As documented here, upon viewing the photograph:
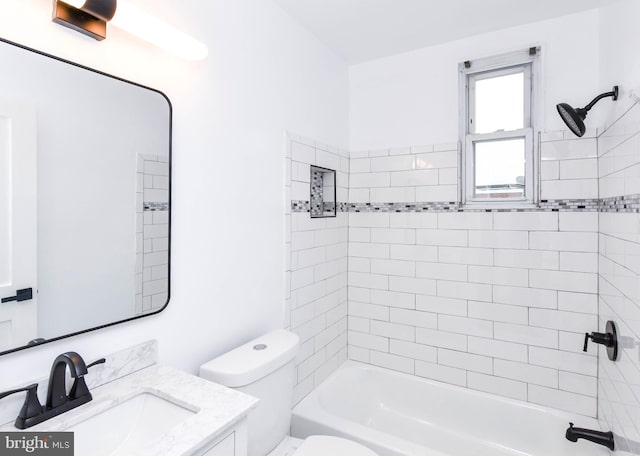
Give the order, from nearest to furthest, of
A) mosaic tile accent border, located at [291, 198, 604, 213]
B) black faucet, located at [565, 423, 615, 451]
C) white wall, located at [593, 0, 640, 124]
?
white wall, located at [593, 0, 640, 124] < black faucet, located at [565, 423, 615, 451] < mosaic tile accent border, located at [291, 198, 604, 213]

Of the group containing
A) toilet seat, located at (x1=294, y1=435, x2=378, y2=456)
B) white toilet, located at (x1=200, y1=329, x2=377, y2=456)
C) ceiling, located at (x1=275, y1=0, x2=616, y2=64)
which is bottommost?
toilet seat, located at (x1=294, y1=435, x2=378, y2=456)

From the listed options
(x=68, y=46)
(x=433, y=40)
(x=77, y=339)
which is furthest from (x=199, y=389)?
(x=433, y=40)

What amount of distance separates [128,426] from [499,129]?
97.7 inches

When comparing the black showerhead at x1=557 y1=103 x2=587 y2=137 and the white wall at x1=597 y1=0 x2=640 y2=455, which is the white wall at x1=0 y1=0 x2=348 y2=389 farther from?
the white wall at x1=597 y1=0 x2=640 y2=455

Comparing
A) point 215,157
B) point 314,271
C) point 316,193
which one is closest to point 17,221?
point 215,157

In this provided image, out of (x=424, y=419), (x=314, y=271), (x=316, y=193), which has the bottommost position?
(x=424, y=419)

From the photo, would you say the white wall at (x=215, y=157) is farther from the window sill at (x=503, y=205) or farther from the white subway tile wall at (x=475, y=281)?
the window sill at (x=503, y=205)

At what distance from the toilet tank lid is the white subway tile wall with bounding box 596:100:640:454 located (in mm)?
1349

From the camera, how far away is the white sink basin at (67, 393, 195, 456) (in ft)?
3.23

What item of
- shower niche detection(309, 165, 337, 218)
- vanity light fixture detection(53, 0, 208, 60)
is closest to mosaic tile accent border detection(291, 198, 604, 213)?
shower niche detection(309, 165, 337, 218)

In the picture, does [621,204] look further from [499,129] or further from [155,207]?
[155,207]

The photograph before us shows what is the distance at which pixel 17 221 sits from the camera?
0.94 m

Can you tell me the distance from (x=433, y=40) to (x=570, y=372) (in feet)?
7.42

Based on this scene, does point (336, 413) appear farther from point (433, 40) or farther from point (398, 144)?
point (433, 40)
